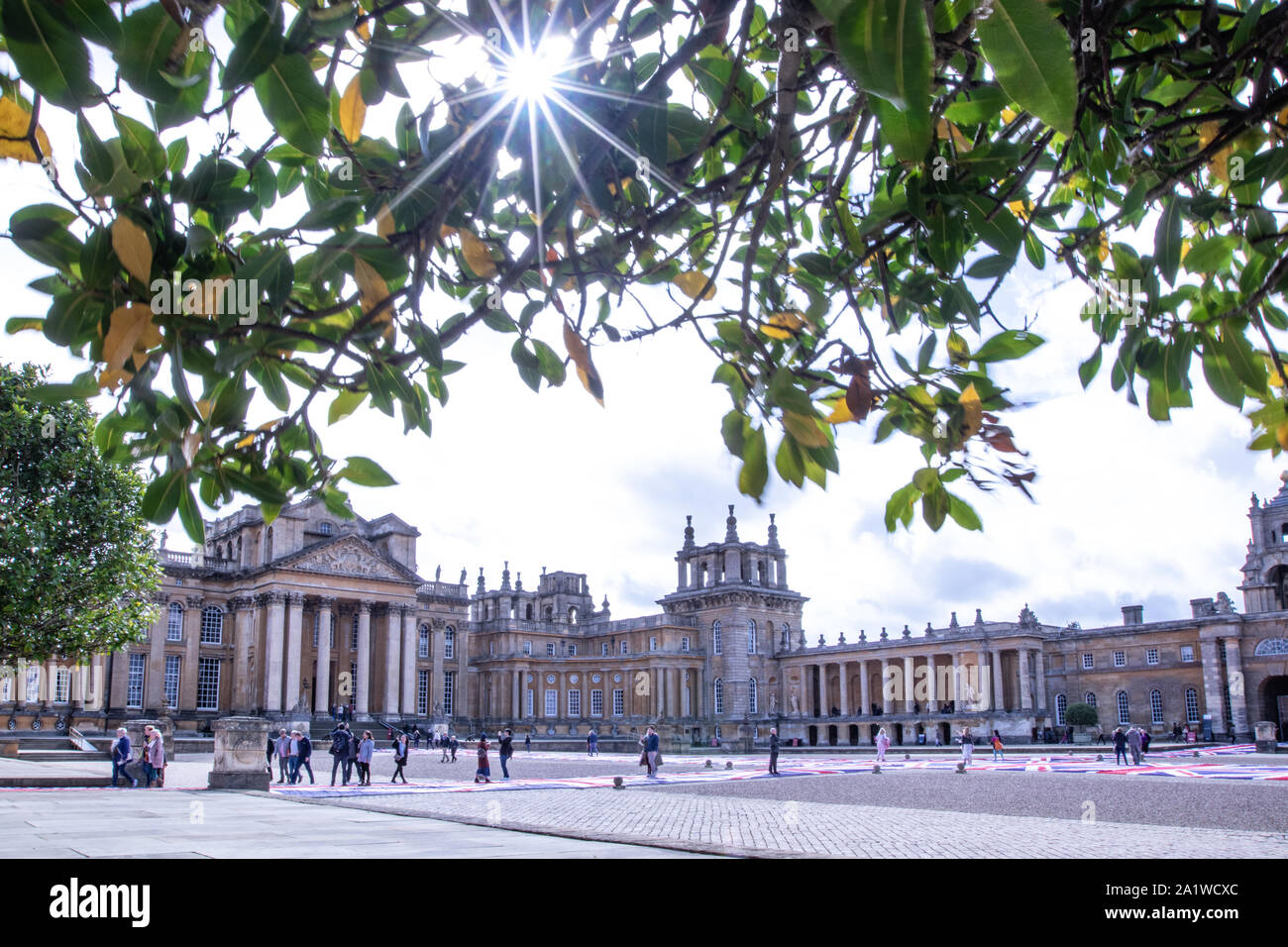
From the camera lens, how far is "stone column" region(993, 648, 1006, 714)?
217 feet

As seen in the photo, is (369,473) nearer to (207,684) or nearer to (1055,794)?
(1055,794)

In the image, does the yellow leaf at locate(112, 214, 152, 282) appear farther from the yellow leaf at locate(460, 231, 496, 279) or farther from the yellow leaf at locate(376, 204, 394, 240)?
the yellow leaf at locate(460, 231, 496, 279)

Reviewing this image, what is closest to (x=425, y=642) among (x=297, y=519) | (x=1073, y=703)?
(x=297, y=519)

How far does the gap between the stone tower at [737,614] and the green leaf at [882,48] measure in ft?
237

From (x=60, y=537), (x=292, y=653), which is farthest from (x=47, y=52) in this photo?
(x=292, y=653)

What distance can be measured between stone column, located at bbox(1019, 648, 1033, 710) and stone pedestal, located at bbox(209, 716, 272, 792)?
56.5 m

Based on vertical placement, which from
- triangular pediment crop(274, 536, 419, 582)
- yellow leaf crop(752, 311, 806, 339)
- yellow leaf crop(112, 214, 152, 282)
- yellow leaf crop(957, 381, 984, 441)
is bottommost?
yellow leaf crop(957, 381, 984, 441)

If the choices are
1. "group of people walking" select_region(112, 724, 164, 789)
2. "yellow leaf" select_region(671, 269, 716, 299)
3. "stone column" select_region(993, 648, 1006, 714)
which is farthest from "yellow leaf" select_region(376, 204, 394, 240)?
"stone column" select_region(993, 648, 1006, 714)

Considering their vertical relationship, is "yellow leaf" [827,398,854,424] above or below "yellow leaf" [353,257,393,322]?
below

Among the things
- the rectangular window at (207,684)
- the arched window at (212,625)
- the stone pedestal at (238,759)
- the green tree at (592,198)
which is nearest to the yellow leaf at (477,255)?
the green tree at (592,198)

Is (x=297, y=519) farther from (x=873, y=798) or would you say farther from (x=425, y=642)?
(x=873, y=798)

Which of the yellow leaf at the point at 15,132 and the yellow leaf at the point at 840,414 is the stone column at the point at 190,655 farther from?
the yellow leaf at the point at 15,132

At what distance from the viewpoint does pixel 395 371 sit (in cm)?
307

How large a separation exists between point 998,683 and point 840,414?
6924 centimetres
